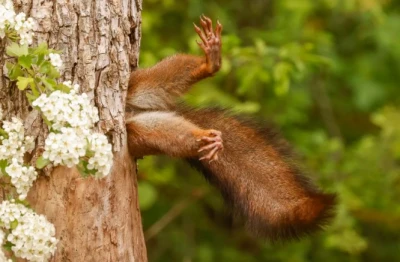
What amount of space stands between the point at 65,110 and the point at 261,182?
120cm

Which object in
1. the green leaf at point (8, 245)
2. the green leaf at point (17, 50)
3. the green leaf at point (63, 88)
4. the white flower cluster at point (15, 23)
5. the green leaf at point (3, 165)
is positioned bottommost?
the green leaf at point (8, 245)

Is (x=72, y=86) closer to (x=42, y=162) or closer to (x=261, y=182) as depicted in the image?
(x=42, y=162)

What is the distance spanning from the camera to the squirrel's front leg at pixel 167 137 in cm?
381

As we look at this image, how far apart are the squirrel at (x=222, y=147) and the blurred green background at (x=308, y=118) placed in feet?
6.87

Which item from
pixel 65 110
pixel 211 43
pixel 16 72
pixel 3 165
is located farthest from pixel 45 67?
pixel 211 43

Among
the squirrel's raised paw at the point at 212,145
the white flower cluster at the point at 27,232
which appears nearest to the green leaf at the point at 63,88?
the white flower cluster at the point at 27,232

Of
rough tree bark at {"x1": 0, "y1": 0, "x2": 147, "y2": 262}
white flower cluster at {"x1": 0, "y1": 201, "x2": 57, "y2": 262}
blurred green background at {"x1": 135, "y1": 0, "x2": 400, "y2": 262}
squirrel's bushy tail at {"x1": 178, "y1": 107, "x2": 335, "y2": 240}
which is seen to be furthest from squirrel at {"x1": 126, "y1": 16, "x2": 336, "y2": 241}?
blurred green background at {"x1": 135, "y1": 0, "x2": 400, "y2": 262}

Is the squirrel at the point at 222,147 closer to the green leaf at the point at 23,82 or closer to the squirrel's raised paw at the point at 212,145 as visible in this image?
A: the squirrel's raised paw at the point at 212,145

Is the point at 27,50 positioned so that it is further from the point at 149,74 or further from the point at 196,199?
the point at 196,199

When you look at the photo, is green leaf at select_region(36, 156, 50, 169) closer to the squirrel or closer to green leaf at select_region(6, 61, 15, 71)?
green leaf at select_region(6, 61, 15, 71)

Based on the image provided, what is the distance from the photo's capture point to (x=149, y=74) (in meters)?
4.04

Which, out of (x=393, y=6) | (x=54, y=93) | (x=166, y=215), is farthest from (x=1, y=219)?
(x=393, y=6)

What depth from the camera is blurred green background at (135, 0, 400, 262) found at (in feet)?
22.5

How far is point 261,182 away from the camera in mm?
4008
